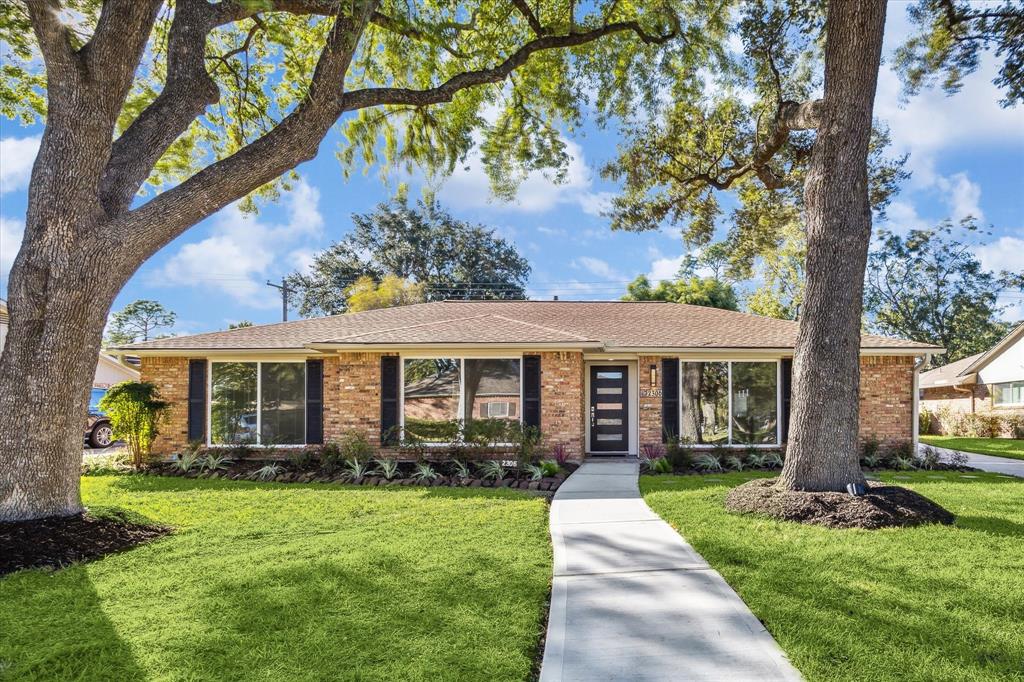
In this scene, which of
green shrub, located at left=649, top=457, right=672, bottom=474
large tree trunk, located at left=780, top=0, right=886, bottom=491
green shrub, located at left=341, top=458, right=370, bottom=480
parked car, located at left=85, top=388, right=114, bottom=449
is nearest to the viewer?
large tree trunk, located at left=780, top=0, right=886, bottom=491

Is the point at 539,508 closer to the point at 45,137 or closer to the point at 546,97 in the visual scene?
the point at 45,137

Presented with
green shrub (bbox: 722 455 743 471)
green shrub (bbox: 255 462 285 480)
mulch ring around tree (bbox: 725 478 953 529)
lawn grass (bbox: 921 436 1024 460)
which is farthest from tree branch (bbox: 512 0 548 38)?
lawn grass (bbox: 921 436 1024 460)

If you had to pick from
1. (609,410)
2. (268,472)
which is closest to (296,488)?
(268,472)

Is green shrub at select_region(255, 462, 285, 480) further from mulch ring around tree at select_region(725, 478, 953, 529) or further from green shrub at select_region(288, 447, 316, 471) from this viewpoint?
mulch ring around tree at select_region(725, 478, 953, 529)

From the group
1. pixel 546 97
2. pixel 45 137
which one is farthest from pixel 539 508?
pixel 546 97

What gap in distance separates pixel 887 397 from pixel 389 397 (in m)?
10.4

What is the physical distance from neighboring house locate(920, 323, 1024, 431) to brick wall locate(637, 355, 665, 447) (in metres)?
17.7

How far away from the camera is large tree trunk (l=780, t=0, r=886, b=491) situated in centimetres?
688

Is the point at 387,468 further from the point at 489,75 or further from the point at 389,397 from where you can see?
the point at 489,75

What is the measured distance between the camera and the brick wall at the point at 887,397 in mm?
11703

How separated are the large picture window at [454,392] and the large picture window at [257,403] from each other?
254 centimetres

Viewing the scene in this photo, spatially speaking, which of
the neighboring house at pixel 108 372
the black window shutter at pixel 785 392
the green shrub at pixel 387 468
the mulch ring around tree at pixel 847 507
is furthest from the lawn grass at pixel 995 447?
the neighboring house at pixel 108 372

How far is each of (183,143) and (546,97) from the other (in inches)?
280

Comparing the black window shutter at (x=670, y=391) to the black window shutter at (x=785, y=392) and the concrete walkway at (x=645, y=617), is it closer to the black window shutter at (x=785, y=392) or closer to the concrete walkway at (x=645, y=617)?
the black window shutter at (x=785, y=392)
